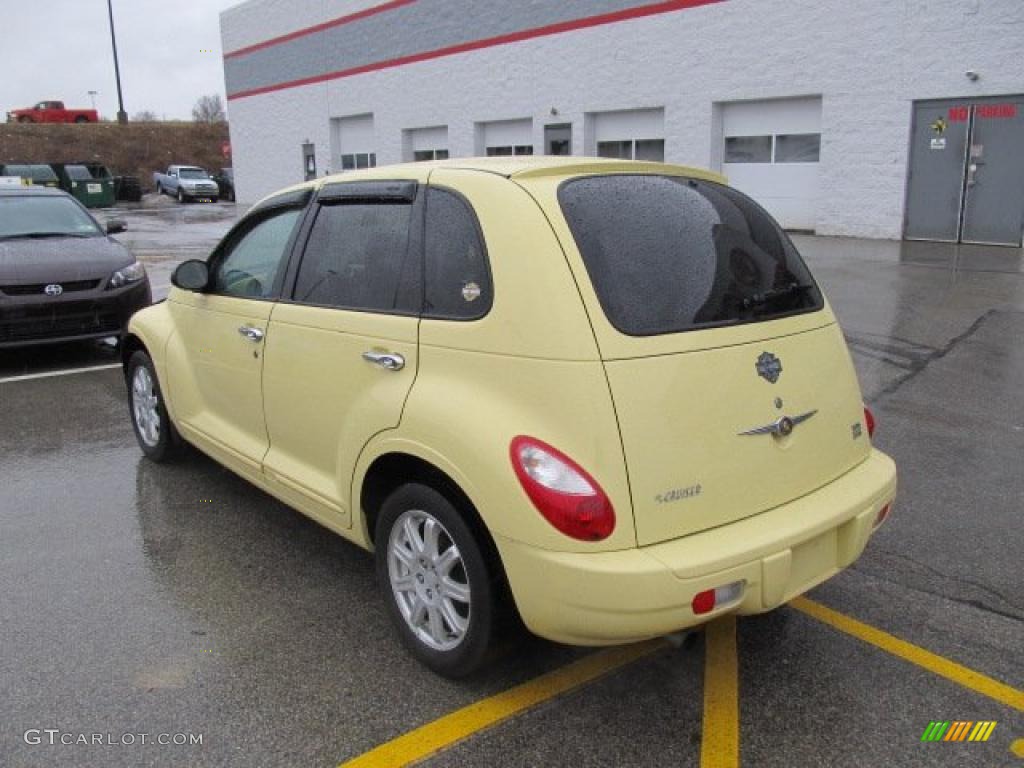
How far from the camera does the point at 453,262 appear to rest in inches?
117

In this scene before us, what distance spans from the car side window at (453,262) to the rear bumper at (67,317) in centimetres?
572

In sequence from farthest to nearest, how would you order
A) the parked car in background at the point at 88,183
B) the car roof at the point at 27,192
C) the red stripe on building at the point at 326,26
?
the parked car in background at the point at 88,183, the red stripe on building at the point at 326,26, the car roof at the point at 27,192

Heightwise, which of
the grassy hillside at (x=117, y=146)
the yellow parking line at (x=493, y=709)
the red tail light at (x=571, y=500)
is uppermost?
the grassy hillside at (x=117, y=146)

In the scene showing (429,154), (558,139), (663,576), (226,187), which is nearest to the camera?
(663,576)

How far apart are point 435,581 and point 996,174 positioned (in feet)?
50.9

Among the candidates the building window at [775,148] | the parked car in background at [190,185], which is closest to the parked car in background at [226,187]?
the parked car in background at [190,185]

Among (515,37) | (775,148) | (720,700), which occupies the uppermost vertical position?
(515,37)

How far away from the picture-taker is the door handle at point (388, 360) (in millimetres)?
2997

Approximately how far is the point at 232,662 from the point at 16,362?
643 cm

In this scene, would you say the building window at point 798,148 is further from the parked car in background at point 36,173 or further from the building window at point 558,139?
the parked car in background at point 36,173

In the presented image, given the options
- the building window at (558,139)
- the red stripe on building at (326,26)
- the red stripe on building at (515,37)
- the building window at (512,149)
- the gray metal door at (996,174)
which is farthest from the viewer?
the red stripe on building at (326,26)

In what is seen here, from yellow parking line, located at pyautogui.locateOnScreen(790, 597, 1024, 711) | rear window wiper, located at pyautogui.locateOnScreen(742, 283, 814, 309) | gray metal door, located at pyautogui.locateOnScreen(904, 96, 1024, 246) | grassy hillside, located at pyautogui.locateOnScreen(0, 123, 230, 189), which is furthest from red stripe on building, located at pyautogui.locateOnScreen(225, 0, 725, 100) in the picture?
grassy hillside, located at pyautogui.locateOnScreen(0, 123, 230, 189)

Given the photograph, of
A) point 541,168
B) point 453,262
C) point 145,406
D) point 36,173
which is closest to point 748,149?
point 145,406

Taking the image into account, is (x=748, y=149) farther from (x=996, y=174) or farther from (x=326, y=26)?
(x=326, y=26)
